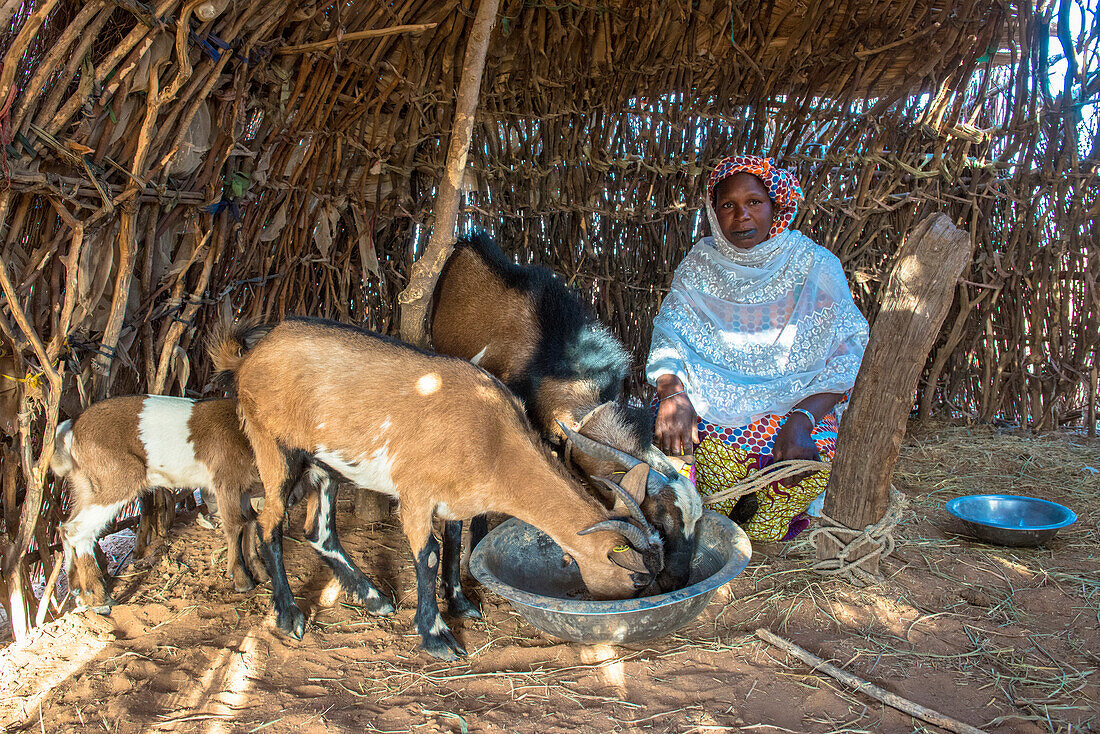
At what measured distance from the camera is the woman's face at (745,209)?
365 centimetres

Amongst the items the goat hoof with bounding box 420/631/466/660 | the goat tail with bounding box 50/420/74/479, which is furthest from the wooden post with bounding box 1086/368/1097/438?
the goat tail with bounding box 50/420/74/479

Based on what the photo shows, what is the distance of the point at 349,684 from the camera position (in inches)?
97.6

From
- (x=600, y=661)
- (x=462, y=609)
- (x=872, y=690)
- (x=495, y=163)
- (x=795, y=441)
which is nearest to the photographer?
(x=872, y=690)

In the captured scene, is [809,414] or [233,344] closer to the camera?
[233,344]

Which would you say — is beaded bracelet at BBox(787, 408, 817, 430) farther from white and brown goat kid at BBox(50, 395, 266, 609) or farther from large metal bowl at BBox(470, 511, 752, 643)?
white and brown goat kid at BBox(50, 395, 266, 609)

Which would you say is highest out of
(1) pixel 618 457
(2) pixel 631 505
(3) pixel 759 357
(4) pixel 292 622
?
(3) pixel 759 357

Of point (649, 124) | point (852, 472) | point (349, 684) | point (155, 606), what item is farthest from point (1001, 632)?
point (649, 124)

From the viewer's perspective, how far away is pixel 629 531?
92.4 inches

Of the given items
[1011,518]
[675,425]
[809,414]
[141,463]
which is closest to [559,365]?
[675,425]

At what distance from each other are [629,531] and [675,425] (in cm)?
121

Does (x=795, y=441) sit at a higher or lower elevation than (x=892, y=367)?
lower

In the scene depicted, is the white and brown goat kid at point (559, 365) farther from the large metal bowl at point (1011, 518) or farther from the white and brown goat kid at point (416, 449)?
the large metal bowl at point (1011, 518)

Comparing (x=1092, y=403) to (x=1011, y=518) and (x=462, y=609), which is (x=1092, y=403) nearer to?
(x=1011, y=518)

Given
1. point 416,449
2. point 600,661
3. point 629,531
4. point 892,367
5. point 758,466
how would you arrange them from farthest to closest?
point 758,466
point 416,449
point 892,367
point 600,661
point 629,531
